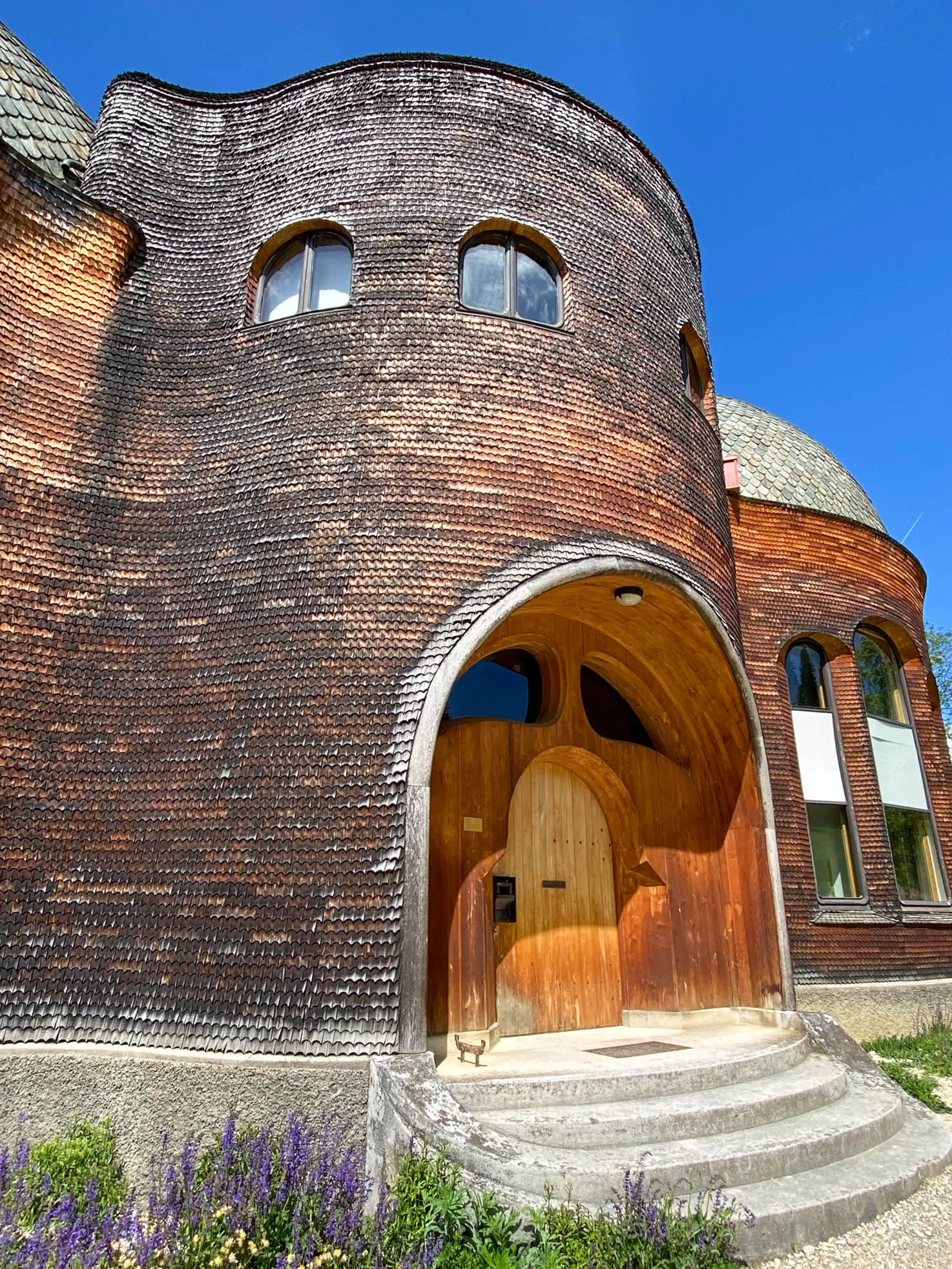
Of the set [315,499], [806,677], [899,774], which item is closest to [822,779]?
[806,677]

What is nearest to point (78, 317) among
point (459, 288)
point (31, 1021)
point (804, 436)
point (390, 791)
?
point (459, 288)

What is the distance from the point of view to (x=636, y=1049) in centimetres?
689

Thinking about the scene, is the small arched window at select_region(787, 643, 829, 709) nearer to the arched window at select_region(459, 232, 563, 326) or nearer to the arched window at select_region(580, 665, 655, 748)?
the arched window at select_region(580, 665, 655, 748)

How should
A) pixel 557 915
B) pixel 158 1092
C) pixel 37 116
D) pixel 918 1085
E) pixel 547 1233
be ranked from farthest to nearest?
1. pixel 37 116
2. pixel 557 915
3. pixel 918 1085
4. pixel 158 1092
5. pixel 547 1233

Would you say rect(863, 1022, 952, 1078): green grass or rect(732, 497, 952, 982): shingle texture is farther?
rect(732, 497, 952, 982): shingle texture

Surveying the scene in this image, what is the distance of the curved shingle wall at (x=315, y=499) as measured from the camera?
594 cm

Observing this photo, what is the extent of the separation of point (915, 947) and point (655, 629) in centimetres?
623

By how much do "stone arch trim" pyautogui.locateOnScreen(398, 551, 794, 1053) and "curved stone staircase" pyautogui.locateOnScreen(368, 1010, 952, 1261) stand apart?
44cm

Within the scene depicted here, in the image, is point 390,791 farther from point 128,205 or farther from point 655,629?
point 128,205

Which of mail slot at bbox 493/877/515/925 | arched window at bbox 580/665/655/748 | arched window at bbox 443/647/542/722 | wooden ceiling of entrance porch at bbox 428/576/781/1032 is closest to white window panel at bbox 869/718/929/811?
wooden ceiling of entrance porch at bbox 428/576/781/1032

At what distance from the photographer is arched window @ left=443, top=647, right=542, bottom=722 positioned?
819 centimetres

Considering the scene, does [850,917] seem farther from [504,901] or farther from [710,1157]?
[710,1157]

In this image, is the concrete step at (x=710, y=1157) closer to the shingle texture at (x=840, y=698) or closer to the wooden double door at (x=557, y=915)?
the wooden double door at (x=557, y=915)

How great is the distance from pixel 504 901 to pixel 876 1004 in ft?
18.8
